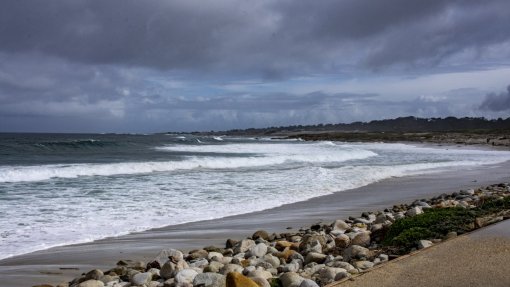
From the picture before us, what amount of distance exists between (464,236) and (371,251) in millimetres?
1122

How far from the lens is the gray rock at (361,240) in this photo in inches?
270

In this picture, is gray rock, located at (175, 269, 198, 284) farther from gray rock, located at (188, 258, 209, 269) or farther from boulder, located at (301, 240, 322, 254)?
boulder, located at (301, 240, 322, 254)

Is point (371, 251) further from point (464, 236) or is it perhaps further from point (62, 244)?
point (62, 244)

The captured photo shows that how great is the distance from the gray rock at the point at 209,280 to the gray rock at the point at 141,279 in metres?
0.74

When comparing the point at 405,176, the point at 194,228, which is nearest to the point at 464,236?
the point at 194,228

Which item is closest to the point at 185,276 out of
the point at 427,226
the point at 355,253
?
the point at 355,253

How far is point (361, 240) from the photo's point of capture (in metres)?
6.91

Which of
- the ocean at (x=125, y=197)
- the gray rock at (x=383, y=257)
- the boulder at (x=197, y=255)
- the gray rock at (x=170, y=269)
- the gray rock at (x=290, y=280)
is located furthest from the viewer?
the ocean at (x=125, y=197)

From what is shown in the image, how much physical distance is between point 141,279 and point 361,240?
10.1 ft

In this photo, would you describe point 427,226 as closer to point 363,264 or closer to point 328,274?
point 363,264

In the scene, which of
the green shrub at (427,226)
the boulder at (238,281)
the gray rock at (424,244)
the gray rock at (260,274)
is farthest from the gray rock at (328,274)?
the green shrub at (427,226)

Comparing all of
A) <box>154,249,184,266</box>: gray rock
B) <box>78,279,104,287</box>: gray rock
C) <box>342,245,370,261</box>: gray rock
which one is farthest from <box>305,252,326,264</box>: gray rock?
<box>78,279,104,287</box>: gray rock

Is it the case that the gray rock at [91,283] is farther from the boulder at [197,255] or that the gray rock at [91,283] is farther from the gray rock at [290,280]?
the gray rock at [290,280]

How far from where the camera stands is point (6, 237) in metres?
8.42
